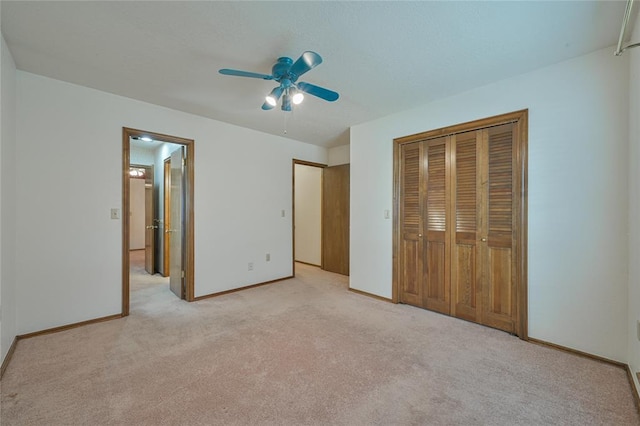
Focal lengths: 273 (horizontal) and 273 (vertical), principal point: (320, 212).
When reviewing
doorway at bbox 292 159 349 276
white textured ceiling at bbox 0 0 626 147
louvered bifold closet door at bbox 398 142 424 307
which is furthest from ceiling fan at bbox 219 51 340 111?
doorway at bbox 292 159 349 276

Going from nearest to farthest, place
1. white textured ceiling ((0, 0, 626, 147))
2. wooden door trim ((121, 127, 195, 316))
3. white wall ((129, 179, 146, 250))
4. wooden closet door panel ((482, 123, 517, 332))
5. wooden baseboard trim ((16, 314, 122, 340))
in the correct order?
white textured ceiling ((0, 0, 626, 147)), wooden baseboard trim ((16, 314, 122, 340)), wooden closet door panel ((482, 123, 517, 332)), wooden door trim ((121, 127, 195, 316)), white wall ((129, 179, 146, 250))

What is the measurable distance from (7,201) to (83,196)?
2.00 ft

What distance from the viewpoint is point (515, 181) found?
2531 millimetres

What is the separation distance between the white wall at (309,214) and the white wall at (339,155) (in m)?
0.47

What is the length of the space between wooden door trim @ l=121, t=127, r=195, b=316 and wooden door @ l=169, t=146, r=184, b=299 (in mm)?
166

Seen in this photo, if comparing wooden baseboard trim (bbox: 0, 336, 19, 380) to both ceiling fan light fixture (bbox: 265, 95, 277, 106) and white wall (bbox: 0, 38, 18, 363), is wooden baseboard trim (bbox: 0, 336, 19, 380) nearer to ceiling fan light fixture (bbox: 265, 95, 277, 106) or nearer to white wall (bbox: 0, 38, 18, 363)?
white wall (bbox: 0, 38, 18, 363)

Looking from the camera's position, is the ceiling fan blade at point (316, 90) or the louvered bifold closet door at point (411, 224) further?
the louvered bifold closet door at point (411, 224)

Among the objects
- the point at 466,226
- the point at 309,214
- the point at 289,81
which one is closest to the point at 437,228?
the point at 466,226

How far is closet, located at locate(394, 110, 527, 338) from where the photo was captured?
255 centimetres

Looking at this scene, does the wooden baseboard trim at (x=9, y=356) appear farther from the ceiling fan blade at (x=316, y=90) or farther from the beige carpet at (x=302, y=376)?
the ceiling fan blade at (x=316, y=90)

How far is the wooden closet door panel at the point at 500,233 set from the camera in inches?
102

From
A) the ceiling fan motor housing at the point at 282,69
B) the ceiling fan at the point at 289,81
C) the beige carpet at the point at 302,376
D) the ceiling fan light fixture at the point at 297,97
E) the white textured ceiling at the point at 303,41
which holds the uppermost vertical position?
the white textured ceiling at the point at 303,41

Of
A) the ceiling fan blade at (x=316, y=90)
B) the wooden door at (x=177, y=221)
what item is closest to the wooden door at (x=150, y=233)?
the wooden door at (x=177, y=221)

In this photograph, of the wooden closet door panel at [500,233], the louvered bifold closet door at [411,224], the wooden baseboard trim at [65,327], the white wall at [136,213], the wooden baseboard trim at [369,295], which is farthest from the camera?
the white wall at [136,213]
